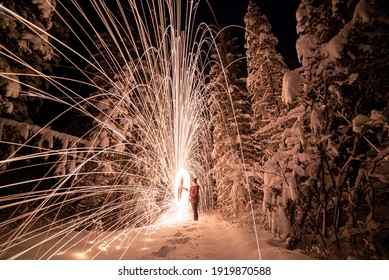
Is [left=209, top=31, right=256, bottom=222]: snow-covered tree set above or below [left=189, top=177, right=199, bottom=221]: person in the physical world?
above

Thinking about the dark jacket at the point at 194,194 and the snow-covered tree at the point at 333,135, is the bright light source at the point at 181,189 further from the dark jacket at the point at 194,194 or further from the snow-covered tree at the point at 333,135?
the snow-covered tree at the point at 333,135

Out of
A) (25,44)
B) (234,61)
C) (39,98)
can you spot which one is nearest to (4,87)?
(25,44)

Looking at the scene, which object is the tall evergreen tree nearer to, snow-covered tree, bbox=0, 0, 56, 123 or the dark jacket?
the dark jacket

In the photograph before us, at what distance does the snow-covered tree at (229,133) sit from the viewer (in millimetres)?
10461

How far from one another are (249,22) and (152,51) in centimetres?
494

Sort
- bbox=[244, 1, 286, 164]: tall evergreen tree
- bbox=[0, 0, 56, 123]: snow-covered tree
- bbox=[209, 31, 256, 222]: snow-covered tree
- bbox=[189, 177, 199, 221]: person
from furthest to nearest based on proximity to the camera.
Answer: bbox=[244, 1, 286, 164]: tall evergreen tree → bbox=[209, 31, 256, 222]: snow-covered tree → bbox=[189, 177, 199, 221]: person → bbox=[0, 0, 56, 123]: snow-covered tree

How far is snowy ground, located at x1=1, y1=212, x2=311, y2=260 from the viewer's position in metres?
5.04

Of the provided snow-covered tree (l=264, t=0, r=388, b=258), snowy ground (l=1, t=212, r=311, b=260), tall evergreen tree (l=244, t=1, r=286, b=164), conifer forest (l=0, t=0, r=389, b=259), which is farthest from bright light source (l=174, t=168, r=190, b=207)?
snow-covered tree (l=264, t=0, r=388, b=258)

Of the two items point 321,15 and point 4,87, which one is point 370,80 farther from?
point 4,87

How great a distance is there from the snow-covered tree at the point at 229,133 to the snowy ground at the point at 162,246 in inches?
131

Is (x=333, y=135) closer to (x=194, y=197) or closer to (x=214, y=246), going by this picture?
(x=214, y=246)

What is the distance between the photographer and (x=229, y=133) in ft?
37.9

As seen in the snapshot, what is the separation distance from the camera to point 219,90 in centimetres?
1210

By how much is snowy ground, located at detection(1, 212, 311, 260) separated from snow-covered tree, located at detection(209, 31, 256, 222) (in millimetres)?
3327
